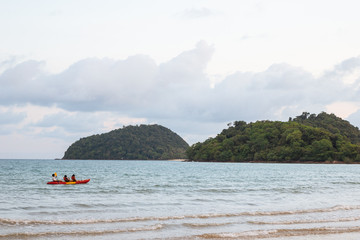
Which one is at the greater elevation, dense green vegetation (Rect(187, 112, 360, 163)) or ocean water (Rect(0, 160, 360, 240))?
dense green vegetation (Rect(187, 112, 360, 163))

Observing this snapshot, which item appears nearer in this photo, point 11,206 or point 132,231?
point 132,231

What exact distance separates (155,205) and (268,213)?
22.9ft

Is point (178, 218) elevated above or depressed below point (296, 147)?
below

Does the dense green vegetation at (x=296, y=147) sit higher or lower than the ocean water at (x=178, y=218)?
higher

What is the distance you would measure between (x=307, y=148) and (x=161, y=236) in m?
165

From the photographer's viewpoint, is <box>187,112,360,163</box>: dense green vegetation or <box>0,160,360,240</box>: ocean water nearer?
<box>0,160,360,240</box>: ocean water

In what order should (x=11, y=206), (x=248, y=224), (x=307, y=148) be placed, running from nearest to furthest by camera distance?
1. (x=248, y=224)
2. (x=11, y=206)
3. (x=307, y=148)

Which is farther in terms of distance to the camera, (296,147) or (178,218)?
(296,147)

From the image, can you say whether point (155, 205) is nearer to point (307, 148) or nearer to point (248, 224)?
point (248, 224)

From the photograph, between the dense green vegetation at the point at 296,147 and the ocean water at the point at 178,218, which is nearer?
the ocean water at the point at 178,218

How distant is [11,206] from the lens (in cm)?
2391

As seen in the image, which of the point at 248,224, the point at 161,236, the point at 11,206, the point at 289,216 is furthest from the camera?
the point at 11,206

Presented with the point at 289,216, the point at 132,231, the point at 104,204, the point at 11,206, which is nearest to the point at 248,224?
the point at 289,216

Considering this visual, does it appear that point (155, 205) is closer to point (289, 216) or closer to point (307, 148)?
point (289, 216)
